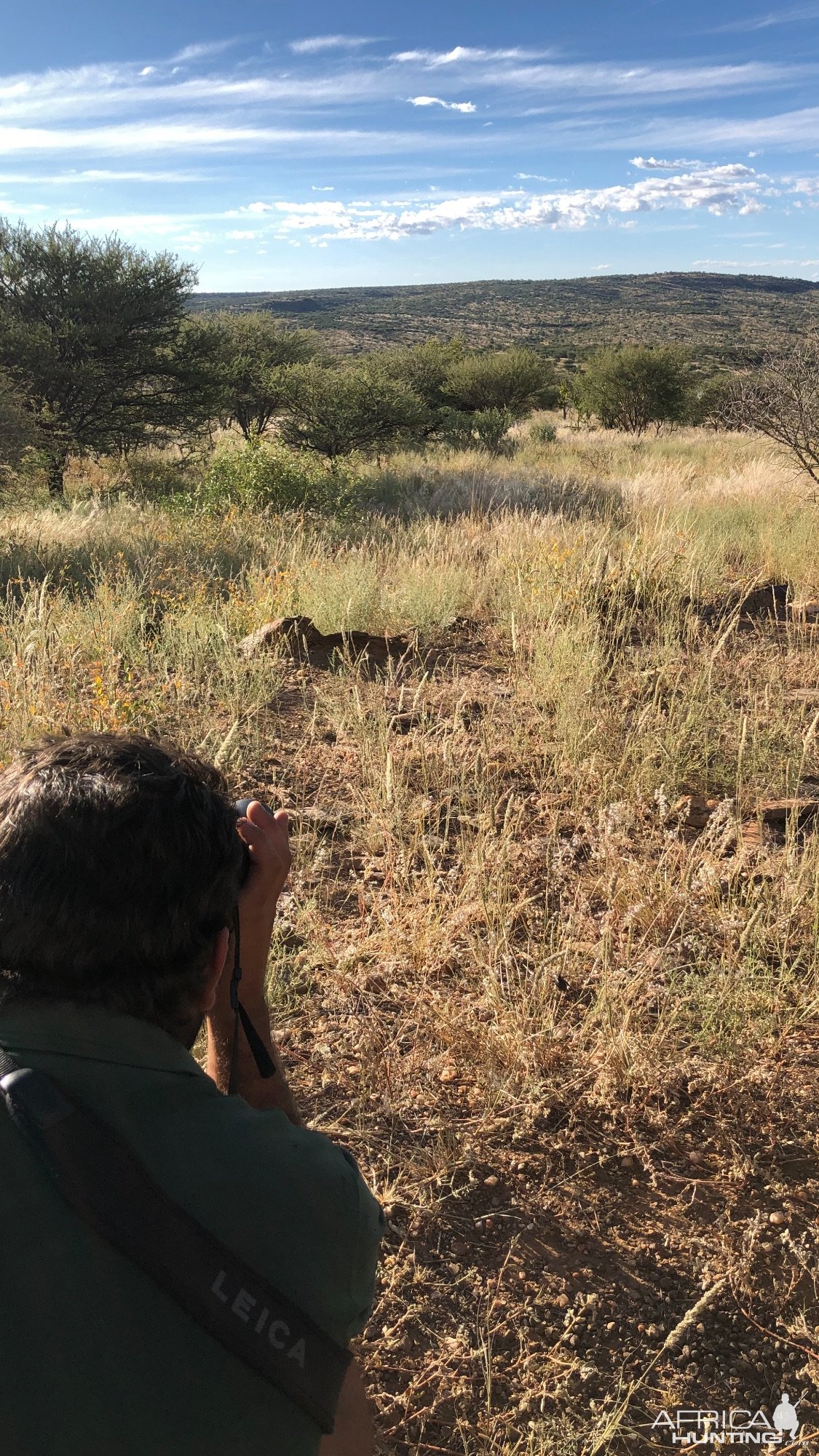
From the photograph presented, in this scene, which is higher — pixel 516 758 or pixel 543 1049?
pixel 516 758

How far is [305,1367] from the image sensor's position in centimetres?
74

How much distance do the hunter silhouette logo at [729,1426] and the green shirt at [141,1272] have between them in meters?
1.01

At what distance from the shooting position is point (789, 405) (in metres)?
8.94

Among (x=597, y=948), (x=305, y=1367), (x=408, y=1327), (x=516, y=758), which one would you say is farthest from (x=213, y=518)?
(x=305, y=1367)

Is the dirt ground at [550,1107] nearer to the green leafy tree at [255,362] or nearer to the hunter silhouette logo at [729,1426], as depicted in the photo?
the hunter silhouette logo at [729,1426]

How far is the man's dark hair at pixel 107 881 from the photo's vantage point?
0.85m

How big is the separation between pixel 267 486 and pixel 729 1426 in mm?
8579

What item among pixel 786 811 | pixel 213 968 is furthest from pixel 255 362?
pixel 213 968

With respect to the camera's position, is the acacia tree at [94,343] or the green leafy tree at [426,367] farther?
the green leafy tree at [426,367]

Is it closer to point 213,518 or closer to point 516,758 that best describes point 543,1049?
point 516,758

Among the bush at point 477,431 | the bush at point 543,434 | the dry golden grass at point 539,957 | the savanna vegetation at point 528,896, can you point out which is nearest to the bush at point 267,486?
the savanna vegetation at point 528,896

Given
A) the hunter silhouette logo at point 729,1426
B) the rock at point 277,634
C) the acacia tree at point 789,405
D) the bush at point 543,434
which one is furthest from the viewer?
the bush at point 543,434

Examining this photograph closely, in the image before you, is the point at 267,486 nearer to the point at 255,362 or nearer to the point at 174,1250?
the point at 174,1250

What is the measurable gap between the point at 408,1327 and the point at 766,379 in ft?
32.8
